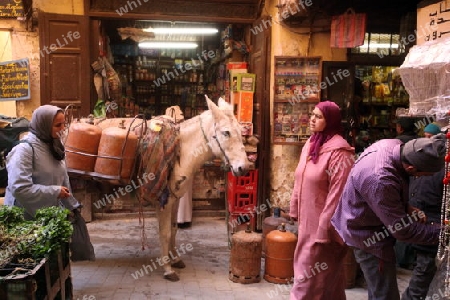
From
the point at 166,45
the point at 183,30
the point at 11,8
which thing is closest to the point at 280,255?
the point at 183,30

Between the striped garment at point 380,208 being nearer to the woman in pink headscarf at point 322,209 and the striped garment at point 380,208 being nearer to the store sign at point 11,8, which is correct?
the woman in pink headscarf at point 322,209

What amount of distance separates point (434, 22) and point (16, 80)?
A: 6.14 metres

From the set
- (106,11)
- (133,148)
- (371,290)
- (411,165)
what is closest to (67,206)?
(133,148)

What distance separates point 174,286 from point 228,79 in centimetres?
411

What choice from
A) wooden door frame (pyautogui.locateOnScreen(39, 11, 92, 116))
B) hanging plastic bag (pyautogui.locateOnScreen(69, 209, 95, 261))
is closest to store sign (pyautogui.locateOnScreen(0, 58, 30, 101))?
wooden door frame (pyautogui.locateOnScreen(39, 11, 92, 116))

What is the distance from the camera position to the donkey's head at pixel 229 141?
473 centimetres

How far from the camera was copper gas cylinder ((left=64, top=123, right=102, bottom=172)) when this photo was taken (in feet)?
15.4

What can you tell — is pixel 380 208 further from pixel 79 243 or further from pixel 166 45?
pixel 166 45

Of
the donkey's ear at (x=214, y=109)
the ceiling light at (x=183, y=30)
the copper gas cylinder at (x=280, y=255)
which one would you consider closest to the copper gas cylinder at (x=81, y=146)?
the donkey's ear at (x=214, y=109)

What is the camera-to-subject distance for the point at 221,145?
4801 mm

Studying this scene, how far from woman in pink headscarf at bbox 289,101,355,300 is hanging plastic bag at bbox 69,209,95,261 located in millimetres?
1939

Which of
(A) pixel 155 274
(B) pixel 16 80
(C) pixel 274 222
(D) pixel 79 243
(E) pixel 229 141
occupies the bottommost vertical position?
(A) pixel 155 274

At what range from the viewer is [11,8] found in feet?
21.8

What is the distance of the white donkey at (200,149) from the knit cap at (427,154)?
2373mm
